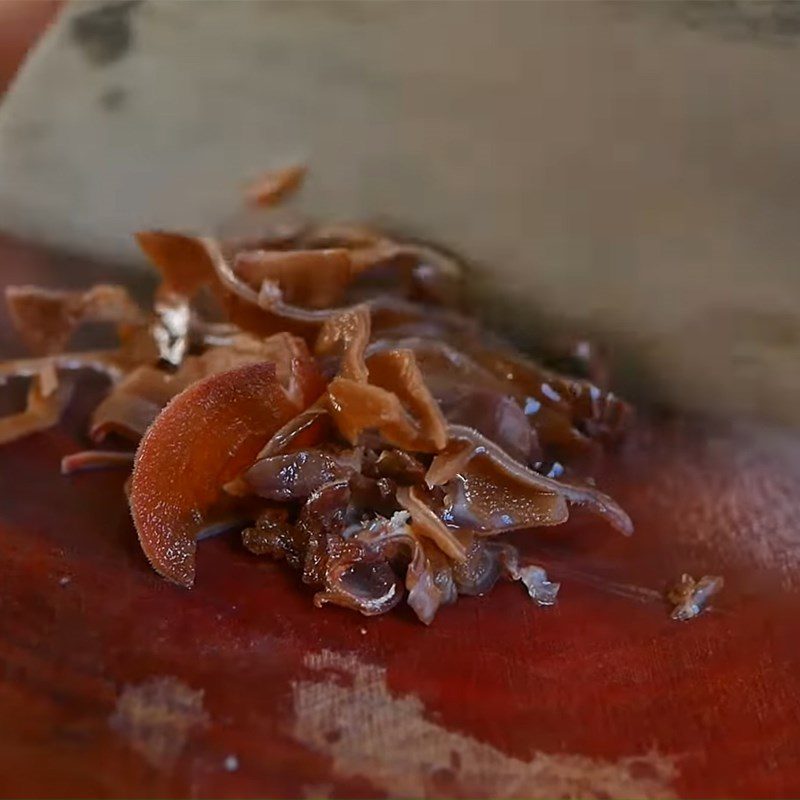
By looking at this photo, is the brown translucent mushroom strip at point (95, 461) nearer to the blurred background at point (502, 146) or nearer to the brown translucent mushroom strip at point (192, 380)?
the brown translucent mushroom strip at point (192, 380)

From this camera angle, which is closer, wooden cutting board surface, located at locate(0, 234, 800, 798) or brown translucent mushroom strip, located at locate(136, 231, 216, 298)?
wooden cutting board surface, located at locate(0, 234, 800, 798)

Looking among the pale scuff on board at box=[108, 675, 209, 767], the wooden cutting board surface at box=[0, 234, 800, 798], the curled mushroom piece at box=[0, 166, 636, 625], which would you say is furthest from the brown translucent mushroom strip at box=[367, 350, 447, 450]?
the pale scuff on board at box=[108, 675, 209, 767]

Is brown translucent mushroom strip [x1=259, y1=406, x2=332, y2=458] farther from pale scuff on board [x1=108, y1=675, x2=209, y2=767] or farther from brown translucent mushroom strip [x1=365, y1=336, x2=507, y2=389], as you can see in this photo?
pale scuff on board [x1=108, y1=675, x2=209, y2=767]

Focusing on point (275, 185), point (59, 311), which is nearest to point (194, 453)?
point (59, 311)

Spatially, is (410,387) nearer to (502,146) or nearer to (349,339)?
(349,339)

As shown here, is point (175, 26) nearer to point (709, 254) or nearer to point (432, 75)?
point (432, 75)

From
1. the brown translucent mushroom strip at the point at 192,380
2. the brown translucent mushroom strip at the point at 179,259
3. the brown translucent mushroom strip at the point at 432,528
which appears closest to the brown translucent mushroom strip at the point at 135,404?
the brown translucent mushroom strip at the point at 192,380
